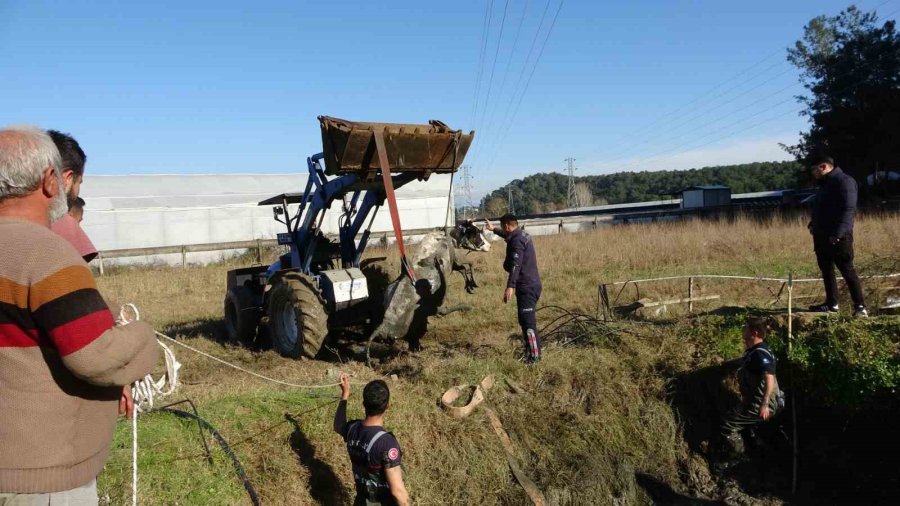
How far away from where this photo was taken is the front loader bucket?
664 cm

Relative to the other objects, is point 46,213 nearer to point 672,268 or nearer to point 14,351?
point 14,351

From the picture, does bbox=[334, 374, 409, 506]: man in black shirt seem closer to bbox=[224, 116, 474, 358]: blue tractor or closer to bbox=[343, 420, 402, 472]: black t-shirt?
bbox=[343, 420, 402, 472]: black t-shirt

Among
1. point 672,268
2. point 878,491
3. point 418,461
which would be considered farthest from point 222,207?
point 878,491

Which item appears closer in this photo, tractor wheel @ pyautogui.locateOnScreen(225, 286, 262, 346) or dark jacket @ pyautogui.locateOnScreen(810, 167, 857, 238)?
dark jacket @ pyautogui.locateOnScreen(810, 167, 857, 238)

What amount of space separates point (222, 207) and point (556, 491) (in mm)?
24679

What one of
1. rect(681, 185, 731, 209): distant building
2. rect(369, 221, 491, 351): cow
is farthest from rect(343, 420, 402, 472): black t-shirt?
rect(681, 185, 731, 209): distant building

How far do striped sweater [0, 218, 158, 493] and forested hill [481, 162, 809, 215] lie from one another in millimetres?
52932

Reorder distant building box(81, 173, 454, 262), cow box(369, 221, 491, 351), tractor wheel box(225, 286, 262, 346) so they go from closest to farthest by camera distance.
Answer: cow box(369, 221, 491, 351)
tractor wheel box(225, 286, 262, 346)
distant building box(81, 173, 454, 262)

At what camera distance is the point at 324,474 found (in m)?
4.82

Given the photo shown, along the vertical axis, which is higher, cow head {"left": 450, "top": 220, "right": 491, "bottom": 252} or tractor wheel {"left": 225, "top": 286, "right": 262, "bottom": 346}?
cow head {"left": 450, "top": 220, "right": 491, "bottom": 252}

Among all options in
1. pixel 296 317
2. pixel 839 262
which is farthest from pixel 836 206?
pixel 296 317

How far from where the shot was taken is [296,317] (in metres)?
7.71

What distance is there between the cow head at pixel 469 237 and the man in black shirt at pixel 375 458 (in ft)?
13.4

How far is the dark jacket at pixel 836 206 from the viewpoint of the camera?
5.76m
